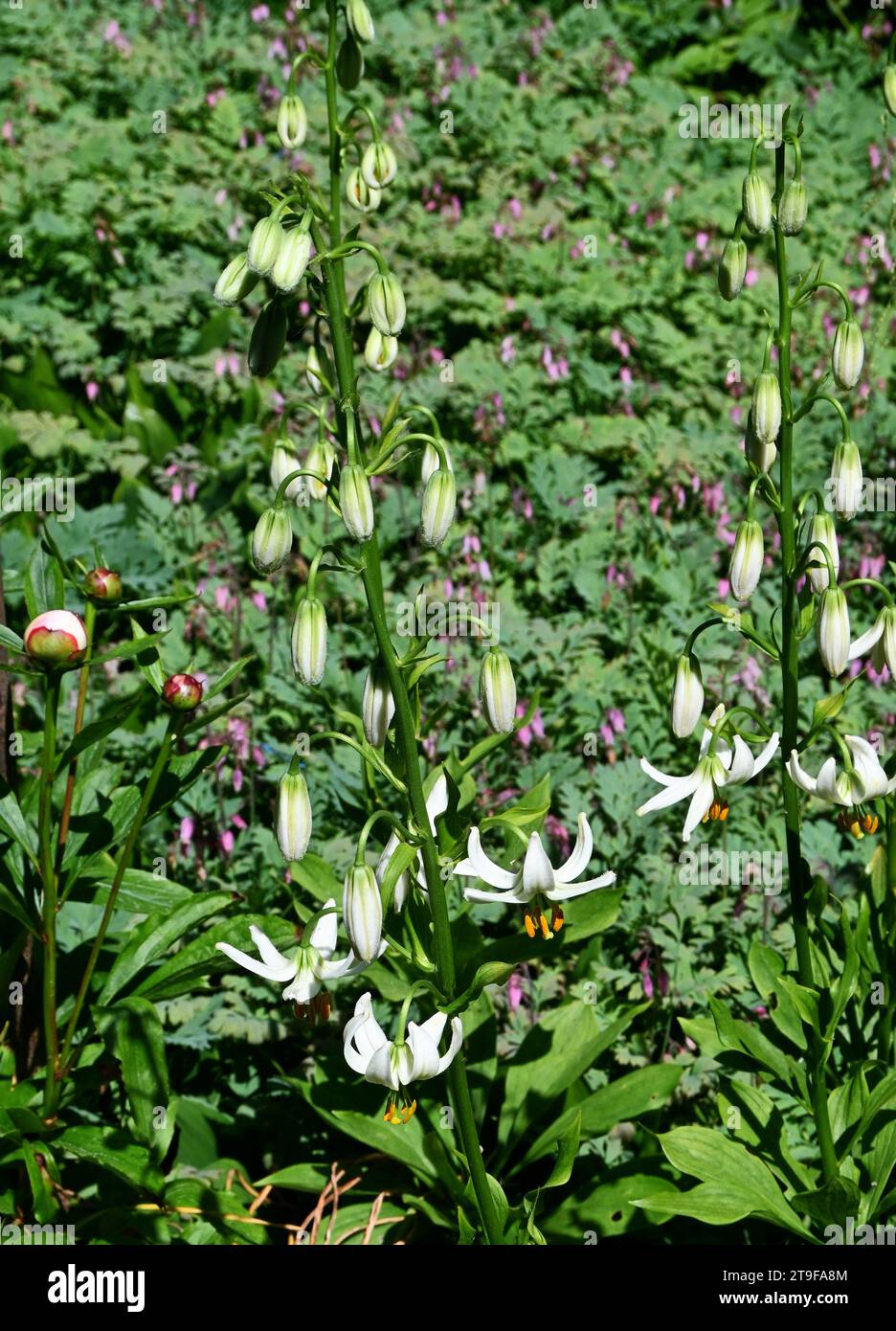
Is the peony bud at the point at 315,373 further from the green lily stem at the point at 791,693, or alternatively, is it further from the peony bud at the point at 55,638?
the green lily stem at the point at 791,693

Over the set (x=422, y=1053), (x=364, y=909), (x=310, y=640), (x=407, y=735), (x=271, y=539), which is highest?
(x=271, y=539)

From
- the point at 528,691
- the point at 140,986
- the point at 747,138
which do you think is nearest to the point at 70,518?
the point at 528,691

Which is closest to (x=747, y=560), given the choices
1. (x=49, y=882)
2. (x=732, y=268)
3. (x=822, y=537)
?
(x=822, y=537)

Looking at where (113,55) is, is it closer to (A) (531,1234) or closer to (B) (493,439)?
(B) (493,439)

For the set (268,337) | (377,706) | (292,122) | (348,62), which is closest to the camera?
(377,706)

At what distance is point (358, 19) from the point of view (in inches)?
90.2

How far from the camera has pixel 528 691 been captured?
382cm

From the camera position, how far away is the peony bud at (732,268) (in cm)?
229

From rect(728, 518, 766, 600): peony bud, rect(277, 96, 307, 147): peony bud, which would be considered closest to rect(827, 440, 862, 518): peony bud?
rect(728, 518, 766, 600): peony bud

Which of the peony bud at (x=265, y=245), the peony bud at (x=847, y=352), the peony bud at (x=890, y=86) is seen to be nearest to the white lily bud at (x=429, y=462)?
Answer: the peony bud at (x=265, y=245)

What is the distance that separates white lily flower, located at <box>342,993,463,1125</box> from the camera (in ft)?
6.01

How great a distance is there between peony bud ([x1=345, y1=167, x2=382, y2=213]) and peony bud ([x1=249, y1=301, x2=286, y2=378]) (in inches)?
18.2

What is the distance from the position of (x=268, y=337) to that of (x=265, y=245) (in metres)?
0.21

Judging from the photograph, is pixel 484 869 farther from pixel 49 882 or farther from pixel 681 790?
pixel 49 882
